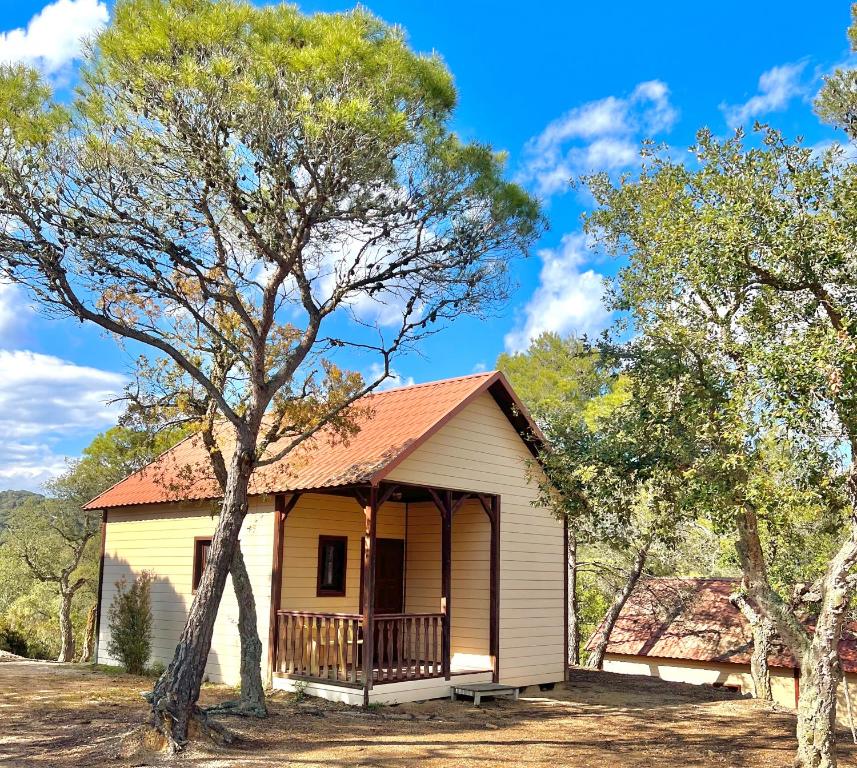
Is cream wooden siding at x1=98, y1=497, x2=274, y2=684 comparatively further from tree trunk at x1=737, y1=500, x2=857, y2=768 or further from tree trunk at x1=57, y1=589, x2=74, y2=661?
tree trunk at x1=57, y1=589, x2=74, y2=661

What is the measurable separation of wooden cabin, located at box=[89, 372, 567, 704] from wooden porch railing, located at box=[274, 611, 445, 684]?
0.03 metres

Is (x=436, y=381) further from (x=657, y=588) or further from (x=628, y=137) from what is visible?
(x=657, y=588)

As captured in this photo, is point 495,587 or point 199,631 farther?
point 495,587

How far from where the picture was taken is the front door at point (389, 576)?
53.8ft

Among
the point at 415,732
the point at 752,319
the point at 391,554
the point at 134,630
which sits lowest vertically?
the point at 415,732

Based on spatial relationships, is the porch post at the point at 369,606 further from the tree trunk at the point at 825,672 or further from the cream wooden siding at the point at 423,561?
the tree trunk at the point at 825,672

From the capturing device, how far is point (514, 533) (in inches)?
628

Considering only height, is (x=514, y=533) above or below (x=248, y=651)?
above

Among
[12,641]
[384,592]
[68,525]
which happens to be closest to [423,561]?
[384,592]

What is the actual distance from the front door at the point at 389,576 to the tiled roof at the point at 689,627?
949cm

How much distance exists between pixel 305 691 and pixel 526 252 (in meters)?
7.78

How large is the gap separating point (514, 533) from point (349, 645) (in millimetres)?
4026

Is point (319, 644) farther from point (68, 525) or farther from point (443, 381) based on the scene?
point (68, 525)

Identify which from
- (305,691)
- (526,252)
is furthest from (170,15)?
(305,691)
